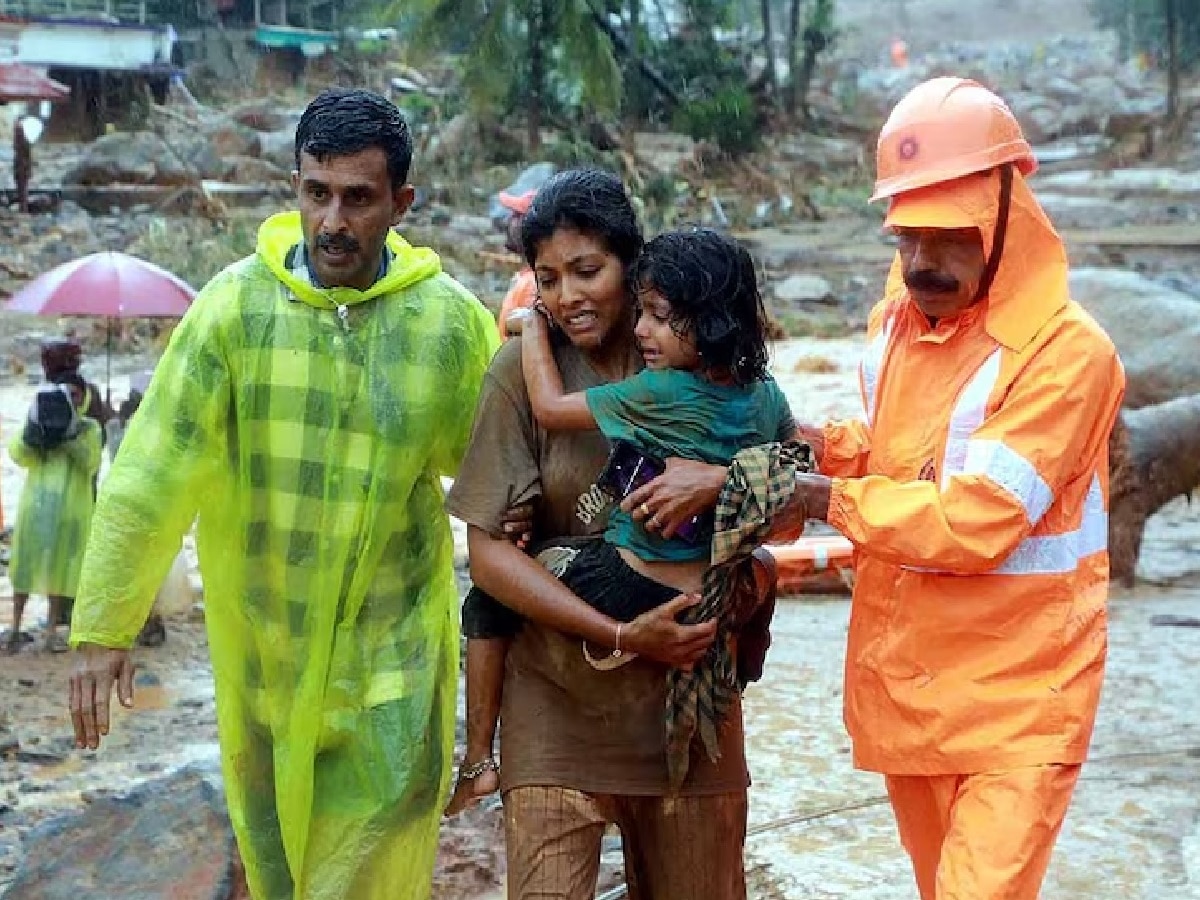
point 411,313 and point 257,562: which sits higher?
point 411,313

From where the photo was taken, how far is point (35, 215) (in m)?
23.1

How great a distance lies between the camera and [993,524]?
2773mm

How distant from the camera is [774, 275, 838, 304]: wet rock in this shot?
18.7 metres

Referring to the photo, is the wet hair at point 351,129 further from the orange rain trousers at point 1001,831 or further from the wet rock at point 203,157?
the wet rock at point 203,157

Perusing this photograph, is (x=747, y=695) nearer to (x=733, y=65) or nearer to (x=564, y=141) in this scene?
(x=564, y=141)

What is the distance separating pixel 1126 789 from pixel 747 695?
5.29 ft

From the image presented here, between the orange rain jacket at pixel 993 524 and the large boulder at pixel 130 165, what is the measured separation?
23227 mm

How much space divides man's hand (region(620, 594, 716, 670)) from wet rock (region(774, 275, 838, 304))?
16.1 meters

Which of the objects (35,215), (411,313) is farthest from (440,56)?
(411,313)

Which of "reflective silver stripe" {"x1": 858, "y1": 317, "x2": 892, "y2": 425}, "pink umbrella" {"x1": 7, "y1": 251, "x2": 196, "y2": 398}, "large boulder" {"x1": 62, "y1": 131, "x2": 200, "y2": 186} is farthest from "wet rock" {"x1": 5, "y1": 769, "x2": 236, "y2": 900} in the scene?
"large boulder" {"x1": 62, "y1": 131, "x2": 200, "y2": 186}

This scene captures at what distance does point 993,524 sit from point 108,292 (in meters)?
5.57

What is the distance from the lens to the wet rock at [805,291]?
18.7 meters

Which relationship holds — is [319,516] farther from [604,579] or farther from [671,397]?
[671,397]

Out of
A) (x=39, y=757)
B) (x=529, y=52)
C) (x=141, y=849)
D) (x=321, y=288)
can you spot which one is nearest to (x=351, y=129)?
(x=321, y=288)
